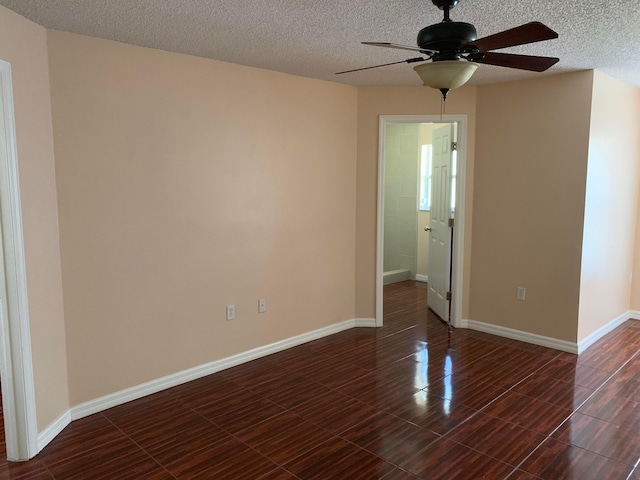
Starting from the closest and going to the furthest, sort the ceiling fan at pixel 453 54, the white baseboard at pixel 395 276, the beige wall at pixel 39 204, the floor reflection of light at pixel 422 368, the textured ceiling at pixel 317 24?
the ceiling fan at pixel 453 54 < the textured ceiling at pixel 317 24 < the beige wall at pixel 39 204 < the floor reflection of light at pixel 422 368 < the white baseboard at pixel 395 276

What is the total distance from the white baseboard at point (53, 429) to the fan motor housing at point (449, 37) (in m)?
2.89

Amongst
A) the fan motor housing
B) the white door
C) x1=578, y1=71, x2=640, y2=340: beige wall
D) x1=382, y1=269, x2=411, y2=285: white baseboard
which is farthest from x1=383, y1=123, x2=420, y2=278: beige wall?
the fan motor housing

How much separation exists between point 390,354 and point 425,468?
1656 mm

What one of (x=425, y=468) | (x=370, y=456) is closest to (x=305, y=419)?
(x=370, y=456)

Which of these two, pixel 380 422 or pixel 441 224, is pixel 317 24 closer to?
pixel 380 422

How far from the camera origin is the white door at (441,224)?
484 cm

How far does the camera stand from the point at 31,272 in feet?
8.53

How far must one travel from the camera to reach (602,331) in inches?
181

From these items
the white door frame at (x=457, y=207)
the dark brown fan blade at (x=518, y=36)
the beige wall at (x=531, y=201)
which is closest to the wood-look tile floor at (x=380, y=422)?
the beige wall at (x=531, y=201)

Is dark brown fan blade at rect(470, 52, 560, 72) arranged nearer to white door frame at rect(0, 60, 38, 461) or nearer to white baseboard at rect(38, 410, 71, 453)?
white door frame at rect(0, 60, 38, 461)

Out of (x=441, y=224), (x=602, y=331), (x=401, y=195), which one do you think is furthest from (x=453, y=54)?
(x=401, y=195)

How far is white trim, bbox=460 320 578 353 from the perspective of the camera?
13.7ft

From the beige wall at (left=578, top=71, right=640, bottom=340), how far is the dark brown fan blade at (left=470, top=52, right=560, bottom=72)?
6.78 ft

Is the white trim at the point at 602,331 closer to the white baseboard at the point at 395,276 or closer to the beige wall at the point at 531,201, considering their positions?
the beige wall at the point at 531,201
